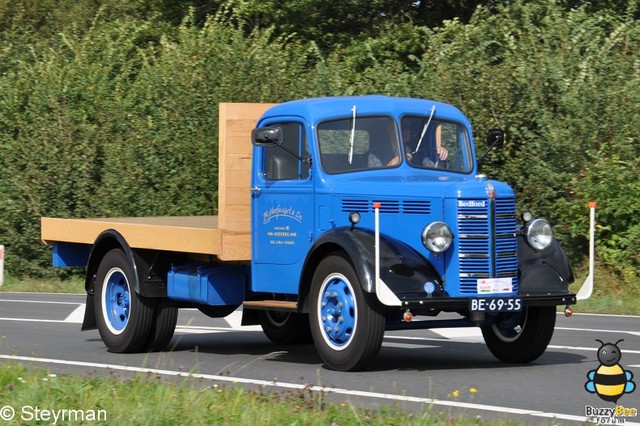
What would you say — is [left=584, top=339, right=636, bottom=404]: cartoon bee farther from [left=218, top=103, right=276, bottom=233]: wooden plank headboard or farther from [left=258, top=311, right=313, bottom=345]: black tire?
[left=258, top=311, right=313, bottom=345]: black tire

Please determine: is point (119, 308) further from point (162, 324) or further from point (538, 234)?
point (538, 234)

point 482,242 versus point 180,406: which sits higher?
point 482,242

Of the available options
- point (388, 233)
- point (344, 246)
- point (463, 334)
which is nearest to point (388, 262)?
point (344, 246)

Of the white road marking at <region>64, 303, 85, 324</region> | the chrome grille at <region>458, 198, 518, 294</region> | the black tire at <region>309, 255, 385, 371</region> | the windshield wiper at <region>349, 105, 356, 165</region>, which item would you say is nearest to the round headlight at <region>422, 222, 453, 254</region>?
the chrome grille at <region>458, 198, 518, 294</region>

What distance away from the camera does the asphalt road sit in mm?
8453

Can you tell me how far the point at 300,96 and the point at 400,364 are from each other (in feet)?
42.7

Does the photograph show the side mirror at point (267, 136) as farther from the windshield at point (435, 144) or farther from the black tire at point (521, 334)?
the black tire at point (521, 334)

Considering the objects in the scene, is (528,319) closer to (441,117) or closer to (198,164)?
(441,117)

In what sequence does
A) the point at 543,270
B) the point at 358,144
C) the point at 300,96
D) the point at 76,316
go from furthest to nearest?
the point at 300,96 < the point at 76,316 < the point at 358,144 < the point at 543,270

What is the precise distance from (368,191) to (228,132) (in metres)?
1.83

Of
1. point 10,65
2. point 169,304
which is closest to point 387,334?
point 169,304

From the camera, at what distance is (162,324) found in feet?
39.8

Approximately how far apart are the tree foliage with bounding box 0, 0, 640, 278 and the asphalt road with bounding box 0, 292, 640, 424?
4.41 metres

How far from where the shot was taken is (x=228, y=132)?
1162 centimetres
